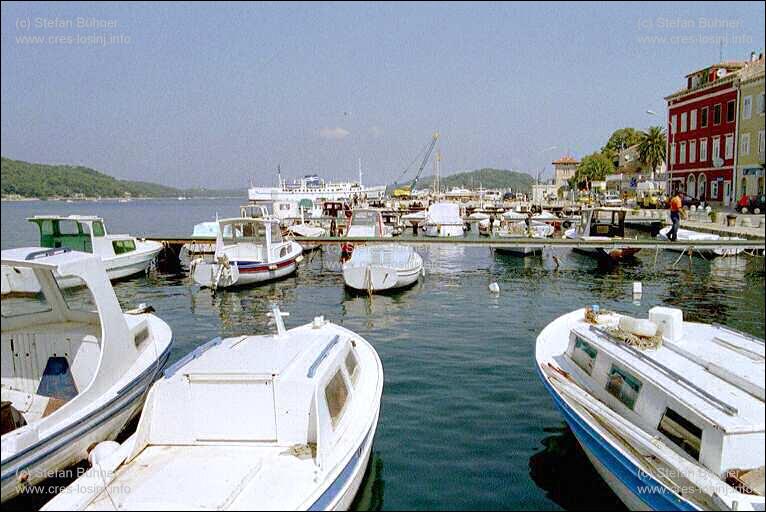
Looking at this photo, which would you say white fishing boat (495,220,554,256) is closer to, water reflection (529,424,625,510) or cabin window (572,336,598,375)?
cabin window (572,336,598,375)

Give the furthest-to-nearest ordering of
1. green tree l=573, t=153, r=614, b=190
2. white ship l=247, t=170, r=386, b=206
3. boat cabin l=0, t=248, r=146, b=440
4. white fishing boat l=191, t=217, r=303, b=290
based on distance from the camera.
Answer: white ship l=247, t=170, r=386, b=206 < green tree l=573, t=153, r=614, b=190 < white fishing boat l=191, t=217, r=303, b=290 < boat cabin l=0, t=248, r=146, b=440

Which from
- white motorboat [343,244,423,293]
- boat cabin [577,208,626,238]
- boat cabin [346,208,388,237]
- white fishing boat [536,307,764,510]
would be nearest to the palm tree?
boat cabin [577,208,626,238]

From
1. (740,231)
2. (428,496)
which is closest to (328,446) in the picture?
(428,496)

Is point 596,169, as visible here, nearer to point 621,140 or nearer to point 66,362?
point 621,140

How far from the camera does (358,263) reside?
2505 centimetres

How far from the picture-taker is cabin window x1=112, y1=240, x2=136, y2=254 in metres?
29.0

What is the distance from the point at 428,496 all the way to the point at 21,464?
18.9 feet

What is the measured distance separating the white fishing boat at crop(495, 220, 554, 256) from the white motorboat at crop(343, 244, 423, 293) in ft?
32.6

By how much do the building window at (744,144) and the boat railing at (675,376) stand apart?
47.0 metres

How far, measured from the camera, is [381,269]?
24.1m

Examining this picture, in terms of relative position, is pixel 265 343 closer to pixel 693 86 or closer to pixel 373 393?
pixel 373 393

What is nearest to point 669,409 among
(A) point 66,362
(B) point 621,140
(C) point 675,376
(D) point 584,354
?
(C) point 675,376

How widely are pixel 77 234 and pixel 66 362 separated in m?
20.9

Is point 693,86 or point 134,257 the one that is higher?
point 693,86
